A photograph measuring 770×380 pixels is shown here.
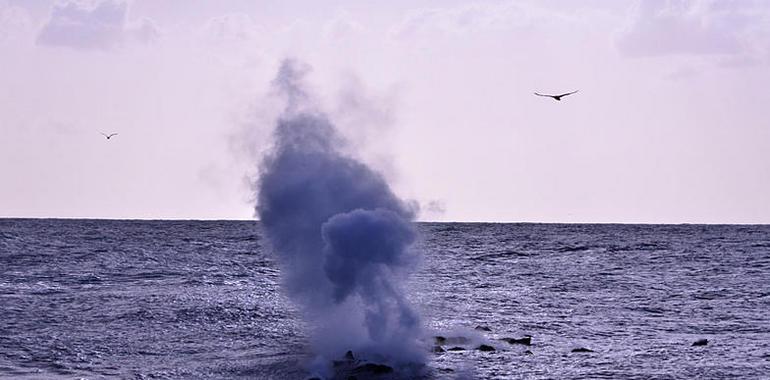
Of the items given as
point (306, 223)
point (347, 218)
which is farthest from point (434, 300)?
point (347, 218)

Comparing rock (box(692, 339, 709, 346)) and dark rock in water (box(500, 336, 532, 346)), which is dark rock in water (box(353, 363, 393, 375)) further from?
rock (box(692, 339, 709, 346))

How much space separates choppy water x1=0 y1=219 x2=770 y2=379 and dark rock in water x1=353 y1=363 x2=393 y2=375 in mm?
1340

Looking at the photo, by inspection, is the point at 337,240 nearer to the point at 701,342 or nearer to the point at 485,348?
the point at 485,348

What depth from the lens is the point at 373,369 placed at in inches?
1192

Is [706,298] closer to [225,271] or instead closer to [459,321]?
[459,321]

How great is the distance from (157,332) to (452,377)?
1295cm

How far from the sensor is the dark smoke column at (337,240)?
32812 mm

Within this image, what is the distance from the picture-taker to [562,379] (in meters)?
29.8

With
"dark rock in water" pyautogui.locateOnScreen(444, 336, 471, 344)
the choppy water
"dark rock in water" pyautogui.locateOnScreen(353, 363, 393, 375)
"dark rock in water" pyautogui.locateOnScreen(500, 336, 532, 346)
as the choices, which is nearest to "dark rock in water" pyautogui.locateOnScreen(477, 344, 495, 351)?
the choppy water

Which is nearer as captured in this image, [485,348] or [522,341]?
[485,348]

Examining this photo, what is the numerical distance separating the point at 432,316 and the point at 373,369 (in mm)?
13588

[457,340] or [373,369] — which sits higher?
[457,340]

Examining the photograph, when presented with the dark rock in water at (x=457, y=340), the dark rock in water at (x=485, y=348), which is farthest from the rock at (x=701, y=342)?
the dark rock in water at (x=457, y=340)

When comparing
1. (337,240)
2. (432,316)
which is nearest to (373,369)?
(337,240)
